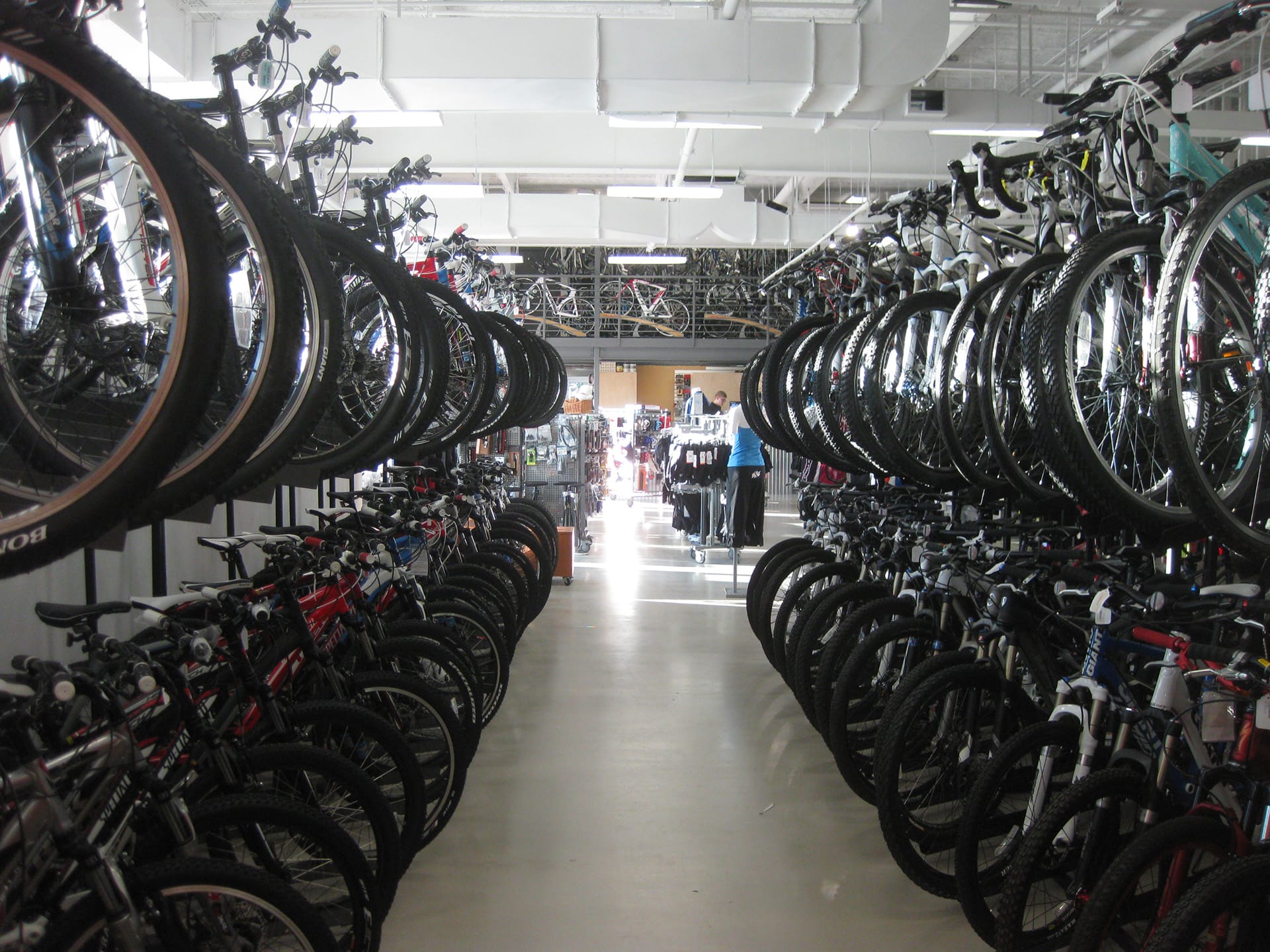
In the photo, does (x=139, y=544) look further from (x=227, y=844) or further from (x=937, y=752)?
(x=937, y=752)

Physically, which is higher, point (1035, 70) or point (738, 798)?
point (1035, 70)

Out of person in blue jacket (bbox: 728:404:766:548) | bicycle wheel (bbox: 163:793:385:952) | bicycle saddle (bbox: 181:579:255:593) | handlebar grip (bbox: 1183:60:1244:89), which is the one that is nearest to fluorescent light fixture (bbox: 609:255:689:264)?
person in blue jacket (bbox: 728:404:766:548)

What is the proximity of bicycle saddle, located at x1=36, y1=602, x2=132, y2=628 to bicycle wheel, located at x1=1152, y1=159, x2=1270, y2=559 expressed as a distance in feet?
6.94

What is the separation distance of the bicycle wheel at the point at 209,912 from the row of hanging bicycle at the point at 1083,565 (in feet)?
4.95

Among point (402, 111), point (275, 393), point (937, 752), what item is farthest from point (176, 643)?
point (402, 111)

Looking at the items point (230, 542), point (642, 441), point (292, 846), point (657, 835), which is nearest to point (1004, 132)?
point (657, 835)

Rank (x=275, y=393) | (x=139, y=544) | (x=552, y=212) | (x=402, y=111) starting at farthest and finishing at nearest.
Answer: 1. (x=552, y=212)
2. (x=402, y=111)
3. (x=139, y=544)
4. (x=275, y=393)

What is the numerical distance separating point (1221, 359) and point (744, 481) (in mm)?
5670

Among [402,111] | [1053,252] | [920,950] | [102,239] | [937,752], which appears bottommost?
[920,950]

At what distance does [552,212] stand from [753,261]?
6407 mm

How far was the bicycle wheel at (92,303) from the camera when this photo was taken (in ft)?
3.61

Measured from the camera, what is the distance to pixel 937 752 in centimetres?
297

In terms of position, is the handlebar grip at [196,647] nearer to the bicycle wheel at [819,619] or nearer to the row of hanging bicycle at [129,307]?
the row of hanging bicycle at [129,307]

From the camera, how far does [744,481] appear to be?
7.67 metres
